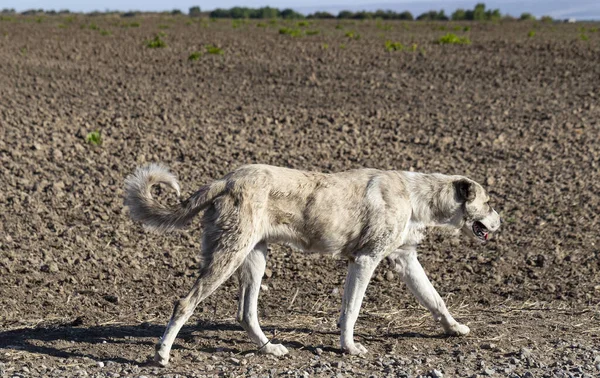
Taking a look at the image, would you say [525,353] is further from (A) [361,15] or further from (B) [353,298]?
(A) [361,15]

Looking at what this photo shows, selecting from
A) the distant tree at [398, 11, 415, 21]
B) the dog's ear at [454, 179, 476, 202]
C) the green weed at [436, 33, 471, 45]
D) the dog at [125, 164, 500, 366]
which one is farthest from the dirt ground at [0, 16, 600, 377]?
the distant tree at [398, 11, 415, 21]

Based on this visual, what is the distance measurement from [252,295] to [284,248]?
8.94 ft

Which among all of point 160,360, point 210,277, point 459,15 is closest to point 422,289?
point 210,277

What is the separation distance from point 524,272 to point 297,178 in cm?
337

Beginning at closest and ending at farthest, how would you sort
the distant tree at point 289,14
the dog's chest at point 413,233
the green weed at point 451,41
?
the dog's chest at point 413,233 < the green weed at point 451,41 < the distant tree at point 289,14

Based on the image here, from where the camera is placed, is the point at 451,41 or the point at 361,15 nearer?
the point at 451,41

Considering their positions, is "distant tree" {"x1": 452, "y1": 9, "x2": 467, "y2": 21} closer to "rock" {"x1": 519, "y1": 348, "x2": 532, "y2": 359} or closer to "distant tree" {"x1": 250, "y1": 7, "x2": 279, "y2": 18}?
"distant tree" {"x1": 250, "y1": 7, "x2": 279, "y2": 18}

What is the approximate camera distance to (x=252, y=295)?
5.85 metres

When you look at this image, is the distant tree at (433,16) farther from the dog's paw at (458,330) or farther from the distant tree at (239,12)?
the dog's paw at (458,330)

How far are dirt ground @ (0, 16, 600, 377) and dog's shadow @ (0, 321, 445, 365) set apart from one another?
2 cm

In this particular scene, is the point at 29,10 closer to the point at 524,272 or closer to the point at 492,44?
the point at 492,44

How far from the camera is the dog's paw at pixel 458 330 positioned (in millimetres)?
6254

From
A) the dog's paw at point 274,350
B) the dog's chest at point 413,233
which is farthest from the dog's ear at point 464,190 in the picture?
the dog's paw at point 274,350

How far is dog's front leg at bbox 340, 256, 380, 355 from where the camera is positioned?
5777 mm
